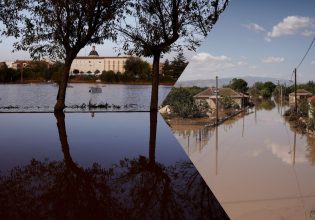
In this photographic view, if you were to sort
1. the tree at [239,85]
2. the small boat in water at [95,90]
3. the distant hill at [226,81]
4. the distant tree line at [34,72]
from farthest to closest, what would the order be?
the small boat in water at [95,90], the distant tree line at [34,72], the tree at [239,85], the distant hill at [226,81]

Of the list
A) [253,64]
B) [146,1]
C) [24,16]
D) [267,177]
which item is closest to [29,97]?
[24,16]

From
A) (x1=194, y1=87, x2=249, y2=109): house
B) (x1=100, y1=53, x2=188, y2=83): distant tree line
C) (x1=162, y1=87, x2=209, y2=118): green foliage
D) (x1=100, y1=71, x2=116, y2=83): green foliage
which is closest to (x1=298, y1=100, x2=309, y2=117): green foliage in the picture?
(x1=194, y1=87, x2=249, y2=109): house

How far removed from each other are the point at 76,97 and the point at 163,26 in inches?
98.8

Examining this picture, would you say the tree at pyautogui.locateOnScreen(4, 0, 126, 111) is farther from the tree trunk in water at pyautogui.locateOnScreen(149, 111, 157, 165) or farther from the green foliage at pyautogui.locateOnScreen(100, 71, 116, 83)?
the tree trunk in water at pyautogui.locateOnScreen(149, 111, 157, 165)

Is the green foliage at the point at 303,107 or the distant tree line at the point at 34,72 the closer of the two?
the green foliage at the point at 303,107

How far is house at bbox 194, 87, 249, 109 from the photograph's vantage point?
3.97 m

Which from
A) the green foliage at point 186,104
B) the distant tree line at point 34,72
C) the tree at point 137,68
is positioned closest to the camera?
the green foliage at point 186,104

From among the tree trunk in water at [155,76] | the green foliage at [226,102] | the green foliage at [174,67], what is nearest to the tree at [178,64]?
the green foliage at [174,67]

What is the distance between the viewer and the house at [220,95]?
3969 millimetres

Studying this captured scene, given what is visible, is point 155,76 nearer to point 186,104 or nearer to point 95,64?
point 95,64

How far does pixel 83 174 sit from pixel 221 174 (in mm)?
1246

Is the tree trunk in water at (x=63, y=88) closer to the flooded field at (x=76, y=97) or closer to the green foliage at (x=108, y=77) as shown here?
the flooded field at (x=76, y=97)

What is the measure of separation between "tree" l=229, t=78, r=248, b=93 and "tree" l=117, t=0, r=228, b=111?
3379 mm

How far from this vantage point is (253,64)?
148 inches
